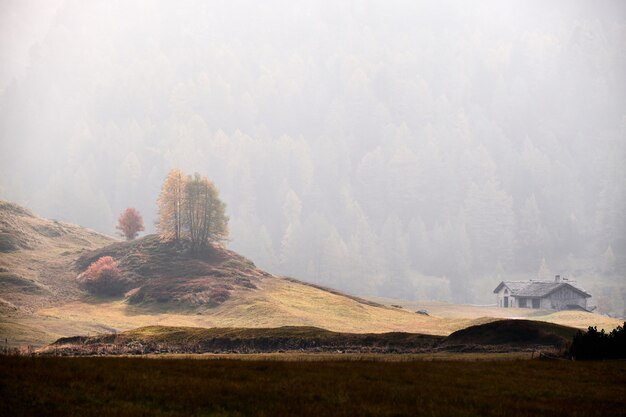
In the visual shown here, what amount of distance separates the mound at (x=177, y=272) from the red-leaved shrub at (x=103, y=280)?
228cm

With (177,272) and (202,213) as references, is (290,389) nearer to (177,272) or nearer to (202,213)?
(177,272)

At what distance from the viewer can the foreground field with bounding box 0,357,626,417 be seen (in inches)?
1005

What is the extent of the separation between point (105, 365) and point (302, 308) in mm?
90496

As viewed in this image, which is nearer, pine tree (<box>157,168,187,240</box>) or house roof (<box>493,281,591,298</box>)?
pine tree (<box>157,168,187,240</box>)

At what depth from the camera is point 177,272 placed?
475 ft

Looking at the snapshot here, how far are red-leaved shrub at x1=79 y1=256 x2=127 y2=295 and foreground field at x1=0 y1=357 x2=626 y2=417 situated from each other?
104 metres

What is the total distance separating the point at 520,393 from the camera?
30891 mm

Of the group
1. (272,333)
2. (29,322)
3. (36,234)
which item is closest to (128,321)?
(29,322)

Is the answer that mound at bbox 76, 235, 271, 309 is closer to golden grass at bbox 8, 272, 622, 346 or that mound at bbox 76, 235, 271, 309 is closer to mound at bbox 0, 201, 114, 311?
golden grass at bbox 8, 272, 622, 346

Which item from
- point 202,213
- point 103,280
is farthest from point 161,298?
point 202,213

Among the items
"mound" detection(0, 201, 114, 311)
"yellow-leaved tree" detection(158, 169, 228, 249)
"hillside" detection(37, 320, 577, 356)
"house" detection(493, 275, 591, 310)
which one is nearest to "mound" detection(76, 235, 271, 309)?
"yellow-leaved tree" detection(158, 169, 228, 249)

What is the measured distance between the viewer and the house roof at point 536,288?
182 meters

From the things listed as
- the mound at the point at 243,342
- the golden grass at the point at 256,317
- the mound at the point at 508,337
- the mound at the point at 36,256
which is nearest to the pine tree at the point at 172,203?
the mound at the point at 36,256

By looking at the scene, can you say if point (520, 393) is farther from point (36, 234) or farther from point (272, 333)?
point (36, 234)
